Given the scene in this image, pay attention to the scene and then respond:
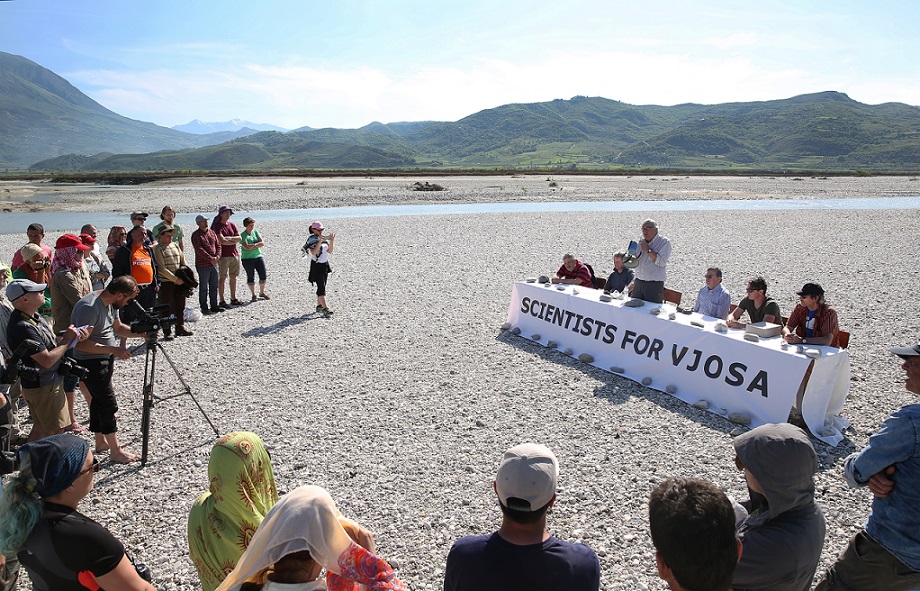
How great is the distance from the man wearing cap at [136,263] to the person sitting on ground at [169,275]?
60 centimetres

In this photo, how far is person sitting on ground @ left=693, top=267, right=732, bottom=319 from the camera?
28.6 feet

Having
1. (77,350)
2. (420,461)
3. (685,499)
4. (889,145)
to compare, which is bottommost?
(420,461)

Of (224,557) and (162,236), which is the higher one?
(162,236)

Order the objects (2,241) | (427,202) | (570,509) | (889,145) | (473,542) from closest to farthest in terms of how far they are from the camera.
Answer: (473,542) → (570,509) → (2,241) → (427,202) → (889,145)

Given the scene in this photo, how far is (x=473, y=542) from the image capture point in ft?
8.41

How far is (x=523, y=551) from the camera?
8.11 ft

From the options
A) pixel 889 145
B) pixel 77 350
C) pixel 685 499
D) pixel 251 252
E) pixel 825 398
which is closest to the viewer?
pixel 685 499

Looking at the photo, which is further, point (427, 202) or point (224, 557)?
point (427, 202)

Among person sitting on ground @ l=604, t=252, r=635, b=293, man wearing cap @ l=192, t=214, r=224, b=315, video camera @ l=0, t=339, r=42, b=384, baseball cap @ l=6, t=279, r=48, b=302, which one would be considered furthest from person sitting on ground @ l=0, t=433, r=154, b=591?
person sitting on ground @ l=604, t=252, r=635, b=293

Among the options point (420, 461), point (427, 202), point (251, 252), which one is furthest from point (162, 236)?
point (427, 202)

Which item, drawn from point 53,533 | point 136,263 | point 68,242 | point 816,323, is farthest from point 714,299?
point 68,242

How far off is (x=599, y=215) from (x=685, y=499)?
32803mm

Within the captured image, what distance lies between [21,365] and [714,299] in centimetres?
894

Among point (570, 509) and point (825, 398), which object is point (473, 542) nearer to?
point (570, 509)
